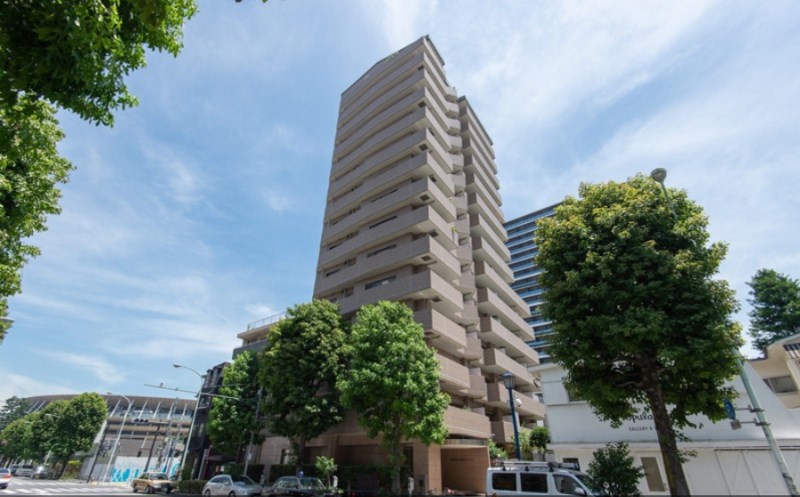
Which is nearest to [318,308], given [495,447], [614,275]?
[495,447]

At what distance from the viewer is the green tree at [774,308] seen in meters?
33.7

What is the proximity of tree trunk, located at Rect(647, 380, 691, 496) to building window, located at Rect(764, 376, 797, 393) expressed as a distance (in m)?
Result: 9.73

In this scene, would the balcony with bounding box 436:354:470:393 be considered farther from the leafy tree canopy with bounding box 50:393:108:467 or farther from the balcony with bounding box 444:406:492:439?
the leafy tree canopy with bounding box 50:393:108:467

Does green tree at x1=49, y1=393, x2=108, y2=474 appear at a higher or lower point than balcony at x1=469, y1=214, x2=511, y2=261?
lower

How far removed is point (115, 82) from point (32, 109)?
3.83ft

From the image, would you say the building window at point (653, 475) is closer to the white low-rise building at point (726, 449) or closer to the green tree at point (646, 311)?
the white low-rise building at point (726, 449)

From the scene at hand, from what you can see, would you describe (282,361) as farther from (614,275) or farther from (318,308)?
(614,275)

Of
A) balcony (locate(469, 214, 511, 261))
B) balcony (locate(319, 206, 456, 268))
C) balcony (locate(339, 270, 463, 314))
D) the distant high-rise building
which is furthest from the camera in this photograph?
the distant high-rise building

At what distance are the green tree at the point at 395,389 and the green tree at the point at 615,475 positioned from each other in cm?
913

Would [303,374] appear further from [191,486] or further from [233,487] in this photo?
[191,486]

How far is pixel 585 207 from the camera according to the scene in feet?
51.6

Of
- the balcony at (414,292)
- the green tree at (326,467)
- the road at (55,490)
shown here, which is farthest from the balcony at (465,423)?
the road at (55,490)

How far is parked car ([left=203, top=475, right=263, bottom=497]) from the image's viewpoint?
20766 mm

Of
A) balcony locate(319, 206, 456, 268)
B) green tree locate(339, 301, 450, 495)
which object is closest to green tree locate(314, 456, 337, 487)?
green tree locate(339, 301, 450, 495)
